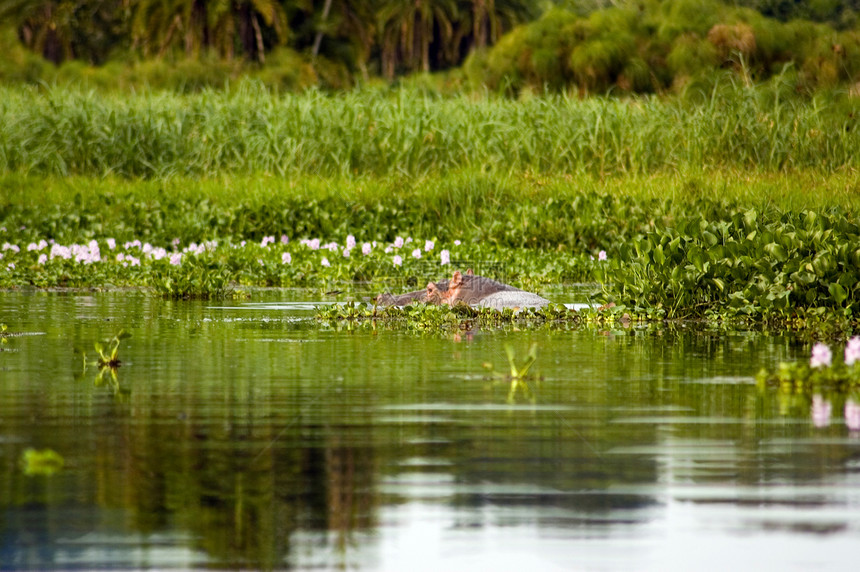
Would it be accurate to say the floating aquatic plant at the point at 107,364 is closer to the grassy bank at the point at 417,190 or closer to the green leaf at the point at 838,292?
the grassy bank at the point at 417,190

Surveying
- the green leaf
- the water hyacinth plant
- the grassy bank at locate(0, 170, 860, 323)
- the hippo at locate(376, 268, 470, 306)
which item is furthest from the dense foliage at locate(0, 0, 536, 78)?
the water hyacinth plant

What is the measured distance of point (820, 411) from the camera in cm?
580

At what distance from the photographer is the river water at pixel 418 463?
3.56m

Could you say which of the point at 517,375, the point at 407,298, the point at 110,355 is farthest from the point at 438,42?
the point at 517,375

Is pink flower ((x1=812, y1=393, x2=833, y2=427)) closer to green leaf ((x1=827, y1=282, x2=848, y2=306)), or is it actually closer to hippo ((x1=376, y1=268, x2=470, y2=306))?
green leaf ((x1=827, y1=282, x2=848, y2=306))

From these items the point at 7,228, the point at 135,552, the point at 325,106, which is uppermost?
the point at 325,106

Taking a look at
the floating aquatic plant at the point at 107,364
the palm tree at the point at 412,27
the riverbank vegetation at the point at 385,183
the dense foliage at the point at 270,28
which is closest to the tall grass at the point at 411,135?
the riverbank vegetation at the point at 385,183

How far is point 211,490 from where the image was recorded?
4188 mm

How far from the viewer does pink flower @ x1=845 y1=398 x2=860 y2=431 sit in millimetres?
5383

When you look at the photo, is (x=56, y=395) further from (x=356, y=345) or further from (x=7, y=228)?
(x=7, y=228)

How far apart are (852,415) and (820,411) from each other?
0.16m

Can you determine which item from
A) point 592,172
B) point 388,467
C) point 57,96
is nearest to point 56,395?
point 388,467

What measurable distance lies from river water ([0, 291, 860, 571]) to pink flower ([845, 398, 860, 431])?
50 millimetres

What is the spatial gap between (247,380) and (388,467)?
237cm
